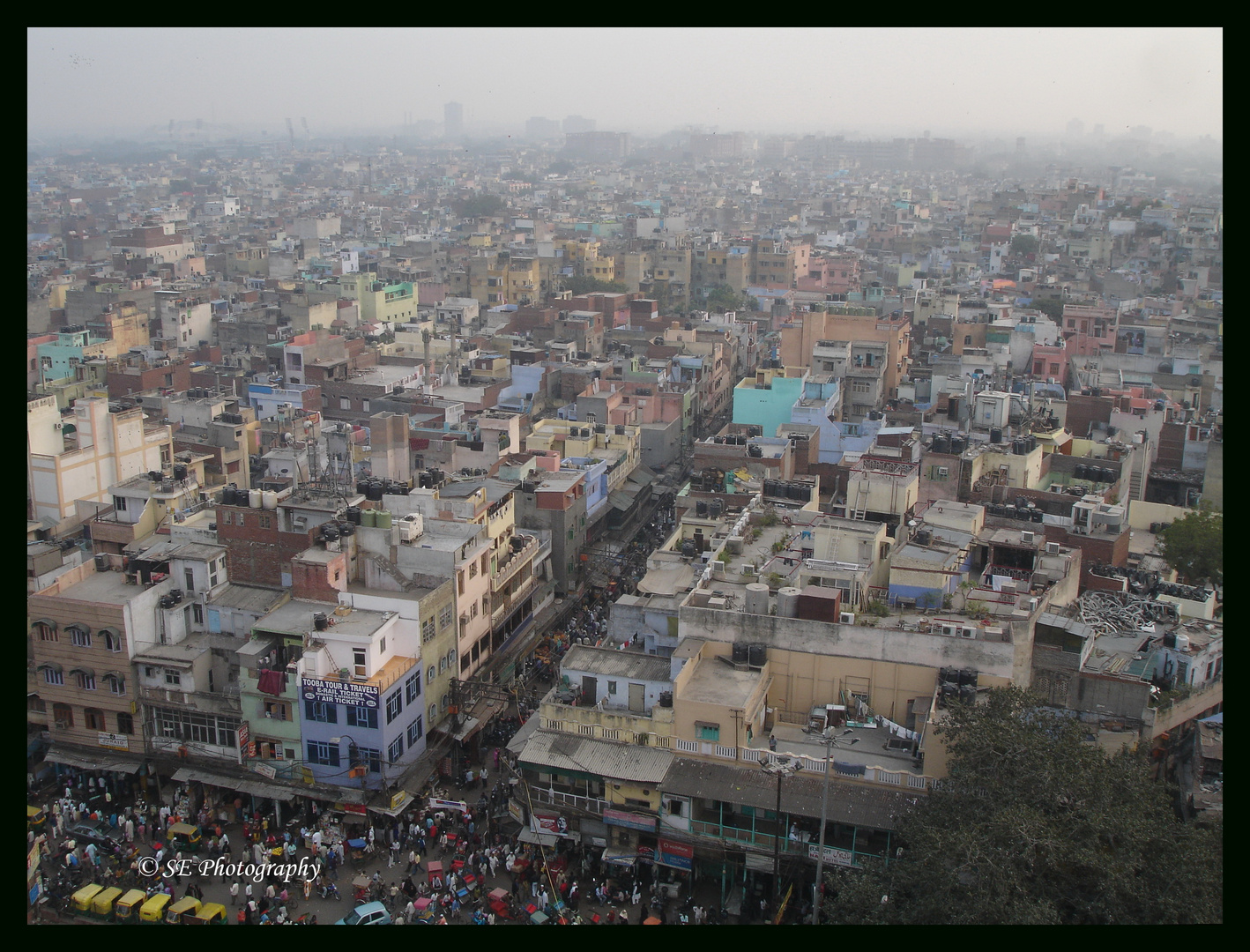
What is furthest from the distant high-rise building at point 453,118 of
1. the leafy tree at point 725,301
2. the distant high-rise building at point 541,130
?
the leafy tree at point 725,301

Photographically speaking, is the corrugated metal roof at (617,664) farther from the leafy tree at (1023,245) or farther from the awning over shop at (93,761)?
the leafy tree at (1023,245)

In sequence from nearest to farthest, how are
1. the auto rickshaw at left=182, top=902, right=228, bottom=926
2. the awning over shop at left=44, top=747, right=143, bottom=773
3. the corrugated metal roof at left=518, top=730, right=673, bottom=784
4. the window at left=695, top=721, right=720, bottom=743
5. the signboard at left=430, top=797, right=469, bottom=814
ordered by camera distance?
the auto rickshaw at left=182, top=902, right=228, bottom=926
the corrugated metal roof at left=518, top=730, right=673, bottom=784
the window at left=695, top=721, right=720, bottom=743
the signboard at left=430, top=797, right=469, bottom=814
the awning over shop at left=44, top=747, right=143, bottom=773

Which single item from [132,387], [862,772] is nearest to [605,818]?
[862,772]

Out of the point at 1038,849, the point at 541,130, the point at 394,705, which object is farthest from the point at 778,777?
the point at 541,130

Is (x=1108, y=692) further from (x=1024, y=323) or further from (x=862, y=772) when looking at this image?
(x=1024, y=323)

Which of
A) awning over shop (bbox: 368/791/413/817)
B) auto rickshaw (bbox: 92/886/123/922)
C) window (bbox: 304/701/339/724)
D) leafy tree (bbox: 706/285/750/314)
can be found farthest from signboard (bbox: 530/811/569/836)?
leafy tree (bbox: 706/285/750/314)

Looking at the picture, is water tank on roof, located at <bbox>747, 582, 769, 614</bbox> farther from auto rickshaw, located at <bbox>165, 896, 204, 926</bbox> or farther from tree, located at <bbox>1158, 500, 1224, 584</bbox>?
tree, located at <bbox>1158, 500, 1224, 584</bbox>
